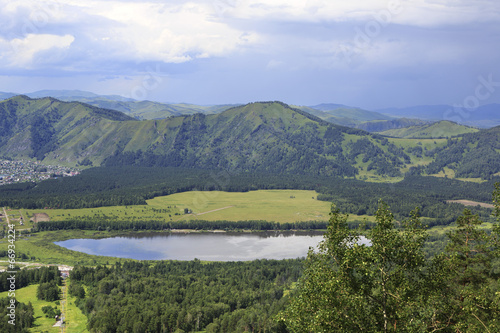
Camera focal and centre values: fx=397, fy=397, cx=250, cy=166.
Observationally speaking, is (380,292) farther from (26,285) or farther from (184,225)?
(184,225)

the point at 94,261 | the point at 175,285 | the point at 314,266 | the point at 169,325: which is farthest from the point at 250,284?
the point at 314,266

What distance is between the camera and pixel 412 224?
26922 millimetres

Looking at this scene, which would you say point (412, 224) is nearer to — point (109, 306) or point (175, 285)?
point (109, 306)

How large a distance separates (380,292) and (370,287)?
674mm

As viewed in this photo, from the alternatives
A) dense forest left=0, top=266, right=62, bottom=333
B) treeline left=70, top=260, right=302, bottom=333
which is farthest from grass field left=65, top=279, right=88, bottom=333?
dense forest left=0, top=266, right=62, bottom=333

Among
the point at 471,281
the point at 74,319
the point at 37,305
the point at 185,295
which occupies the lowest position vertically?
the point at 74,319

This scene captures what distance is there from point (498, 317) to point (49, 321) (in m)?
88.4

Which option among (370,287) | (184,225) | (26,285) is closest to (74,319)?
(26,285)

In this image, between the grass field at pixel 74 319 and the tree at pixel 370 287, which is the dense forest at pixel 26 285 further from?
the tree at pixel 370 287

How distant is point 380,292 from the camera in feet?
81.7

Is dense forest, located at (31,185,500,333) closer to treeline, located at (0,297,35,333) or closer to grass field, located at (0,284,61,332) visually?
treeline, located at (0,297,35,333)

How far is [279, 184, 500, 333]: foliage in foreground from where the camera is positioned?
24.1 meters

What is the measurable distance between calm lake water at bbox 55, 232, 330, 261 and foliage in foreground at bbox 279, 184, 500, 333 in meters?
114

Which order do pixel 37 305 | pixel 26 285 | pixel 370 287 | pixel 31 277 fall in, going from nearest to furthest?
pixel 370 287 < pixel 37 305 < pixel 26 285 < pixel 31 277
